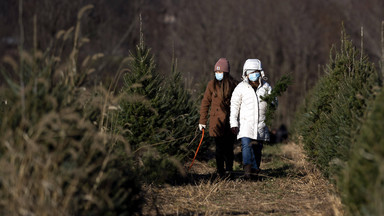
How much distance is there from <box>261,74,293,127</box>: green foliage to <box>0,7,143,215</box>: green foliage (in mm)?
3328

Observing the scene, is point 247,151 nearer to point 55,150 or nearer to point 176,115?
point 176,115

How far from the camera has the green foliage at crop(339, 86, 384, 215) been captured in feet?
11.1

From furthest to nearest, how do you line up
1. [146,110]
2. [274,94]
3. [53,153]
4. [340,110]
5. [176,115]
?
[176,115], [146,110], [274,94], [340,110], [53,153]

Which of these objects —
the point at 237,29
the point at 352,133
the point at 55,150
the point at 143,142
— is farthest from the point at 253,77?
the point at 237,29

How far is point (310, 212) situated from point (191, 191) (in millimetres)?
1823

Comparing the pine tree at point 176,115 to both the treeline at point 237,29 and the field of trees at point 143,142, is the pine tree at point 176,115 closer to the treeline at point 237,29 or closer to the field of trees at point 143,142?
the field of trees at point 143,142

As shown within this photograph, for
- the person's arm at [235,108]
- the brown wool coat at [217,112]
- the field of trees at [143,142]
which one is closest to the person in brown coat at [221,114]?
the brown wool coat at [217,112]

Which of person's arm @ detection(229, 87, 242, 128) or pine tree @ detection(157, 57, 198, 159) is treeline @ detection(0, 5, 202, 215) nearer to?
pine tree @ detection(157, 57, 198, 159)

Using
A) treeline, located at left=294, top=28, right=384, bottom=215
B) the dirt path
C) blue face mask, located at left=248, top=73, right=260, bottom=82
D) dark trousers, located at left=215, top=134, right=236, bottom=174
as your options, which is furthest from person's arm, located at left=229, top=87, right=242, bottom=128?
treeline, located at left=294, top=28, right=384, bottom=215

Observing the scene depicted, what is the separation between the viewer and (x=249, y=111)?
25.4 feet

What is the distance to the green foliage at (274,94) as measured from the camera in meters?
7.00

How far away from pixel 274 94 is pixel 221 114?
116 cm

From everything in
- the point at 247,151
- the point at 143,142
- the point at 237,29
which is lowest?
the point at 247,151

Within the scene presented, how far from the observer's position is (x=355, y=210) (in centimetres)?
399
